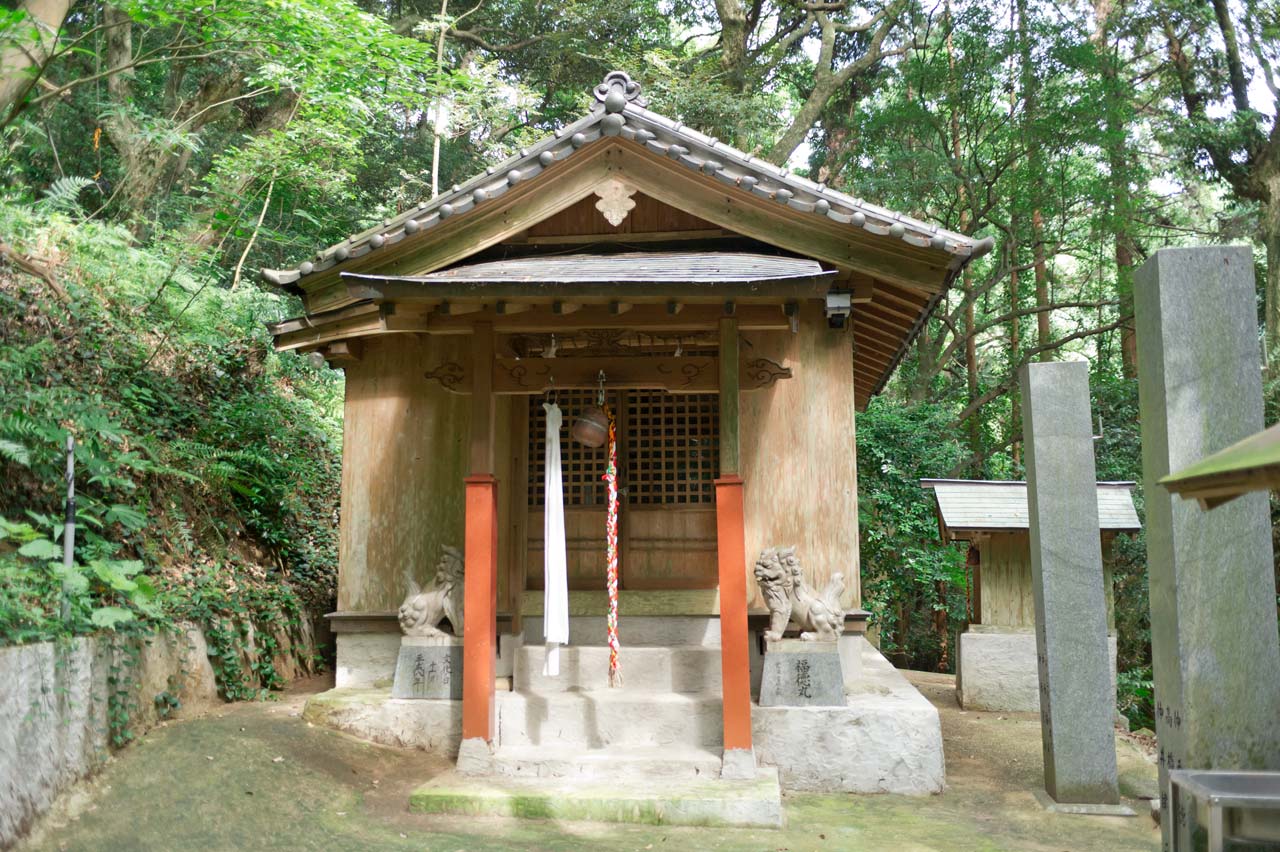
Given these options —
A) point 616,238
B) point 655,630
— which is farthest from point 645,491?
point 616,238

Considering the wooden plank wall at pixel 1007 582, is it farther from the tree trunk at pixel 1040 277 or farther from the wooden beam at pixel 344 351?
the tree trunk at pixel 1040 277

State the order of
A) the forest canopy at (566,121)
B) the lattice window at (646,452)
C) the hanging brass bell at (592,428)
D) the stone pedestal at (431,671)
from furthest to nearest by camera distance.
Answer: the forest canopy at (566,121) → the lattice window at (646,452) → the stone pedestal at (431,671) → the hanging brass bell at (592,428)

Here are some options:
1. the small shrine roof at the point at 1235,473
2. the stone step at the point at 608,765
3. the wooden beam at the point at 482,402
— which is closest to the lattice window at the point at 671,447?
the wooden beam at the point at 482,402

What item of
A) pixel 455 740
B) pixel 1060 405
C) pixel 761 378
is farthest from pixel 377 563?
pixel 1060 405

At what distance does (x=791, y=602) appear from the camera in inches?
318

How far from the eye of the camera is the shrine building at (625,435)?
7.72m

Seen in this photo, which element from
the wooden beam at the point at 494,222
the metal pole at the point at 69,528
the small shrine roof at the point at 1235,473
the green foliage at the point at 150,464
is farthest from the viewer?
the wooden beam at the point at 494,222

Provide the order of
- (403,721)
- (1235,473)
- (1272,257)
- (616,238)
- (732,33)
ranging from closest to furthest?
(1235,473) < (403,721) < (616,238) < (1272,257) < (732,33)

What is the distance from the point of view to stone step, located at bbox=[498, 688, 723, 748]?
8.02 m

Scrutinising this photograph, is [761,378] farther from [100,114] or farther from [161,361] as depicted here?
[100,114]

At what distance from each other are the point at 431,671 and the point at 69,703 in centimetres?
294

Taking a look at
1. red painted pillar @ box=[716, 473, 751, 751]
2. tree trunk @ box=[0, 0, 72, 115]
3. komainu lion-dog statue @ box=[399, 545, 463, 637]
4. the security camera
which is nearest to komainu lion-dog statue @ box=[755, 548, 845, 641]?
red painted pillar @ box=[716, 473, 751, 751]

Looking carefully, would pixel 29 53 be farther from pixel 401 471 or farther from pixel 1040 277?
pixel 1040 277

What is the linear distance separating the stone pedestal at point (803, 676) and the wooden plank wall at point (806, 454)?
723 millimetres
